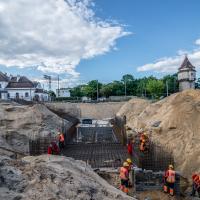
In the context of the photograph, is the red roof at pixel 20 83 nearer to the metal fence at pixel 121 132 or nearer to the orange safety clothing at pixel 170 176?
the metal fence at pixel 121 132

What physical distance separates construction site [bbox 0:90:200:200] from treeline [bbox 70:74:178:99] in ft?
124

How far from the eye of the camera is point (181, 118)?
804 inches

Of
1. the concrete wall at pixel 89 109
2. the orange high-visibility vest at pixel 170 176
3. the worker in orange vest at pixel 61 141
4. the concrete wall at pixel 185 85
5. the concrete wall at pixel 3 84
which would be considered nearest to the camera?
the orange high-visibility vest at pixel 170 176

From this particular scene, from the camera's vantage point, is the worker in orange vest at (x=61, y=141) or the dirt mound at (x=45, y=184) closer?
the dirt mound at (x=45, y=184)

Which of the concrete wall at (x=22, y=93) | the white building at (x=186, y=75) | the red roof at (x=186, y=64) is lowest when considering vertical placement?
the concrete wall at (x=22, y=93)

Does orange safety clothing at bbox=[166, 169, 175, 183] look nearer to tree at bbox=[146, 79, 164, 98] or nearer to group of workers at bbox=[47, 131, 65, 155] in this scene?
group of workers at bbox=[47, 131, 65, 155]

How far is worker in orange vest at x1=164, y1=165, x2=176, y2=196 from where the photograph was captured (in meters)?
11.3

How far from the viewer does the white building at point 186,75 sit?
74.5 metres

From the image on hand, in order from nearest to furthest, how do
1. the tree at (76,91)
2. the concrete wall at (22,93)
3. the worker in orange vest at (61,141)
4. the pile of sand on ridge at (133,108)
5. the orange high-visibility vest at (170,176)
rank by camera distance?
1. the orange high-visibility vest at (170,176)
2. the worker in orange vest at (61,141)
3. the pile of sand on ridge at (133,108)
4. the concrete wall at (22,93)
5. the tree at (76,91)

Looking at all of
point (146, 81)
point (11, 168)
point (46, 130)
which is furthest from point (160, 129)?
point (146, 81)

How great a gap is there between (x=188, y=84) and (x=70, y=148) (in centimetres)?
5983

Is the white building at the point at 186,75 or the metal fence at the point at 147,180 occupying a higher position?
the white building at the point at 186,75

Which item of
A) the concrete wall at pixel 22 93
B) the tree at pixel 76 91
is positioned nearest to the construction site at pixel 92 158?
the concrete wall at pixel 22 93

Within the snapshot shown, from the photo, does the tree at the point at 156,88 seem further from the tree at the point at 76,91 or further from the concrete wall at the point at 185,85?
the tree at the point at 76,91
